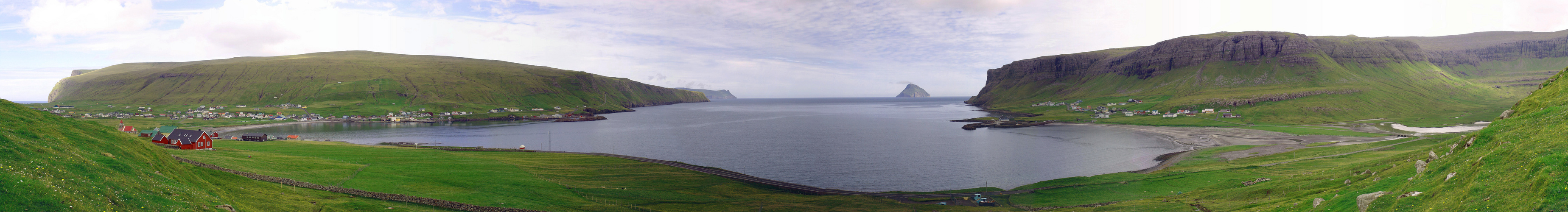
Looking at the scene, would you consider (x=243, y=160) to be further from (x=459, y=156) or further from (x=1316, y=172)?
(x=1316, y=172)

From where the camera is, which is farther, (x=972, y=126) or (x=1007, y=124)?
(x=1007, y=124)

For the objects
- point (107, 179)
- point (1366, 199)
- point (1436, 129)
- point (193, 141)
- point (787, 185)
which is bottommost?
point (787, 185)

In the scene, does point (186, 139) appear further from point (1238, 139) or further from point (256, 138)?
point (1238, 139)

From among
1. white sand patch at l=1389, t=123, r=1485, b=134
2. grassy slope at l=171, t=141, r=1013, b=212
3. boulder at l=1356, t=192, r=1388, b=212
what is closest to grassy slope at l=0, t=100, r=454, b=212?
grassy slope at l=171, t=141, r=1013, b=212

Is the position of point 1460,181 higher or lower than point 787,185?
higher

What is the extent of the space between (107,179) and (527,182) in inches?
1168

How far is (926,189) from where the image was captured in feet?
212

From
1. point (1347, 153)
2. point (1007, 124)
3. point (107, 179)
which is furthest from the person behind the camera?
point (1007, 124)

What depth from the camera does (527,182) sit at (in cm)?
5544

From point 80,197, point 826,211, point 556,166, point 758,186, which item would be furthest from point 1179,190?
point 80,197

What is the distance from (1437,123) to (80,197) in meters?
215

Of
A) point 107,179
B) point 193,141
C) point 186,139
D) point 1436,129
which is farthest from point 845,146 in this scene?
point 1436,129

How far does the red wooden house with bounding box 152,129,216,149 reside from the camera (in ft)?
230

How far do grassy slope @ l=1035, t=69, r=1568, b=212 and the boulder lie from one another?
0.34m
